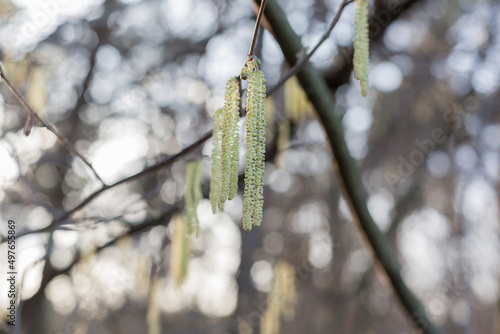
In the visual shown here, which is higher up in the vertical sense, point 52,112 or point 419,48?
point 52,112

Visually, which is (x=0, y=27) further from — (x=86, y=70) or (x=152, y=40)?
(x=152, y=40)

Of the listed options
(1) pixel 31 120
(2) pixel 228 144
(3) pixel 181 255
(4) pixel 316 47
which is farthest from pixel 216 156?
(3) pixel 181 255

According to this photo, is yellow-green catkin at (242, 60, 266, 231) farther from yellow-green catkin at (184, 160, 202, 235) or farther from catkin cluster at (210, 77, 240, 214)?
yellow-green catkin at (184, 160, 202, 235)

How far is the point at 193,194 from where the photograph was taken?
4.40ft

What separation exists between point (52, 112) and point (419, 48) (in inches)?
133

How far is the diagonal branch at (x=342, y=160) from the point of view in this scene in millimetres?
1347

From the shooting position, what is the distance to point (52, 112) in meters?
4.28

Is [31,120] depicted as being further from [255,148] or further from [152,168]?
[255,148]

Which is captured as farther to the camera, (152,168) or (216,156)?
(152,168)

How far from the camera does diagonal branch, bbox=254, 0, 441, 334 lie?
1.35 meters

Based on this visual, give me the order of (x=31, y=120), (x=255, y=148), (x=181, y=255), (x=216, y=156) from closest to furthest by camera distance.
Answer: (x=255, y=148)
(x=216, y=156)
(x=31, y=120)
(x=181, y=255)

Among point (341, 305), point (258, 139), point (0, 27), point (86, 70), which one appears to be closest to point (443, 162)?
point (341, 305)

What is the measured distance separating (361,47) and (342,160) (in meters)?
0.65

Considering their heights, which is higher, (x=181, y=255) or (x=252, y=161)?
(x=252, y=161)
